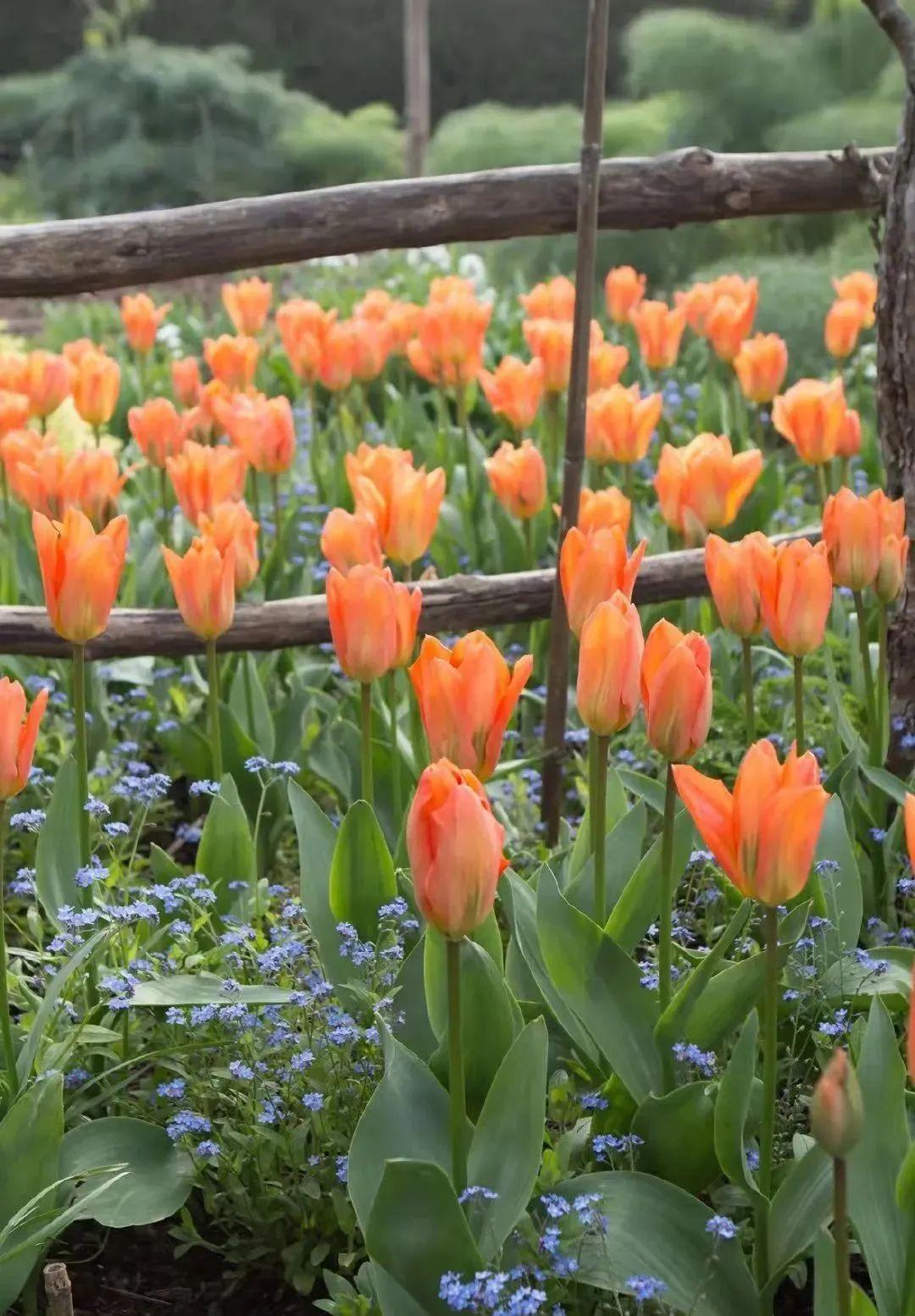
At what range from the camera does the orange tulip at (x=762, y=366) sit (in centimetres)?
325

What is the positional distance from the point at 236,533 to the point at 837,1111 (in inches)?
55.5

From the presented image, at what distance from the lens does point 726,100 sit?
8711 millimetres

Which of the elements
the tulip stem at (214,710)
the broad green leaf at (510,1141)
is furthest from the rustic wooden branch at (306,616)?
the broad green leaf at (510,1141)

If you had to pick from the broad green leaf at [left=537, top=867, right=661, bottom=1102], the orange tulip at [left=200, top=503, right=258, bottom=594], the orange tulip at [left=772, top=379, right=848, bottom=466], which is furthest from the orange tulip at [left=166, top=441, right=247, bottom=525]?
the broad green leaf at [left=537, top=867, right=661, bottom=1102]

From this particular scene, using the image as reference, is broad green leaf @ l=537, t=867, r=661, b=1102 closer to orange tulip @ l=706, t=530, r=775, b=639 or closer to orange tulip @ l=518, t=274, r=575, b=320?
orange tulip @ l=706, t=530, r=775, b=639

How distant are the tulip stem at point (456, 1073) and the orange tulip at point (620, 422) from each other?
1662 mm

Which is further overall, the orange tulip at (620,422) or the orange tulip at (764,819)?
the orange tulip at (620,422)

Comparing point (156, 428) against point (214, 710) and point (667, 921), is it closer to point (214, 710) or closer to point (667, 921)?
point (214, 710)

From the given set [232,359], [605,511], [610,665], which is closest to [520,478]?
[605,511]

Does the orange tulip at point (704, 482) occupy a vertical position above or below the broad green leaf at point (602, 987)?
above

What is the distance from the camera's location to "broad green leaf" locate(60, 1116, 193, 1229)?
5.22ft

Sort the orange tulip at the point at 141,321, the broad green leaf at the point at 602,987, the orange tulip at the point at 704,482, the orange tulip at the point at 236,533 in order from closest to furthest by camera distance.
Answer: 1. the broad green leaf at the point at 602,987
2. the orange tulip at the point at 236,533
3. the orange tulip at the point at 704,482
4. the orange tulip at the point at 141,321

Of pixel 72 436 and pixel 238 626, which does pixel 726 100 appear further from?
pixel 238 626

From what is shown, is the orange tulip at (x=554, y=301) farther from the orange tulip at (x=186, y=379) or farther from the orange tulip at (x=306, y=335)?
the orange tulip at (x=186, y=379)
